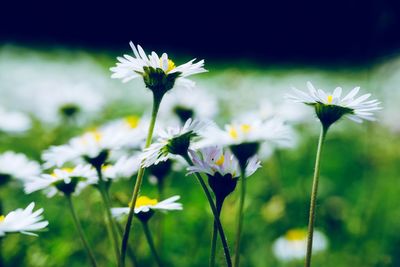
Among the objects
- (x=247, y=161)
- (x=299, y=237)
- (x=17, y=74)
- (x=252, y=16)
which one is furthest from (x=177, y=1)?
(x=247, y=161)

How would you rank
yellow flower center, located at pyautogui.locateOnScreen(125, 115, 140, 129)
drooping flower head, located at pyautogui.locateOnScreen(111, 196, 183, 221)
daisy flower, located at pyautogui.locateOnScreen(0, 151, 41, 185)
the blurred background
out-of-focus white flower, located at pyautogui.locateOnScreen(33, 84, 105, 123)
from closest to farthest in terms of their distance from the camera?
drooping flower head, located at pyautogui.locateOnScreen(111, 196, 183, 221)
daisy flower, located at pyautogui.locateOnScreen(0, 151, 41, 185)
yellow flower center, located at pyautogui.locateOnScreen(125, 115, 140, 129)
the blurred background
out-of-focus white flower, located at pyautogui.locateOnScreen(33, 84, 105, 123)

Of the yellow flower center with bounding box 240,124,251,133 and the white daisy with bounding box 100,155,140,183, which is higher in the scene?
the yellow flower center with bounding box 240,124,251,133

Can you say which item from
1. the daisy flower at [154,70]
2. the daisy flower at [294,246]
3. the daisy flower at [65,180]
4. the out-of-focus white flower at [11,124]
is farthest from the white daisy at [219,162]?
the out-of-focus white flower at [11,124]

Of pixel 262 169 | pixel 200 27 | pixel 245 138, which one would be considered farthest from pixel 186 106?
pixel 200 27

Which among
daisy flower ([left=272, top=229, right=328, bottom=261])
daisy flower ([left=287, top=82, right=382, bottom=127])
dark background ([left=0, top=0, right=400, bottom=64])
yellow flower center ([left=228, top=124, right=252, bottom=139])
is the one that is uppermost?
dark background ([left=0, top=0, right=400, bottom=64])

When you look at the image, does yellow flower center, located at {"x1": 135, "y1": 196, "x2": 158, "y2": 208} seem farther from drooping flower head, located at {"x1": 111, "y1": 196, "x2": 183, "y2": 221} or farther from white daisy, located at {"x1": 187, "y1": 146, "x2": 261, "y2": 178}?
white daisy, located at {"x1": 187, "y1": 146, "x2": 261, "y2": 178}

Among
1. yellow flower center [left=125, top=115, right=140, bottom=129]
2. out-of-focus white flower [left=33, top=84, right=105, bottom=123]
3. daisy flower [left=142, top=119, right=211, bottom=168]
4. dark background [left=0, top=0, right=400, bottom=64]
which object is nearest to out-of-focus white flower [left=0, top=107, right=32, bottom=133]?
out-of-focus white flower [left=33, top=84, right=105, bottom=123]
